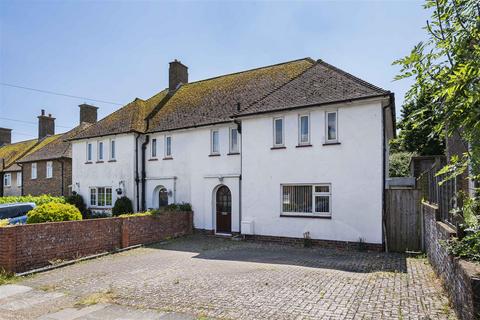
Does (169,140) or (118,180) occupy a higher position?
(169,140)

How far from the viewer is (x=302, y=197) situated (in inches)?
542

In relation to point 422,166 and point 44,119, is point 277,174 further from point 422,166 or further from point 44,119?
point 44,119

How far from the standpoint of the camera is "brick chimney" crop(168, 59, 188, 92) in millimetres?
23812

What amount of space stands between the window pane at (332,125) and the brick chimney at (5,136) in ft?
146

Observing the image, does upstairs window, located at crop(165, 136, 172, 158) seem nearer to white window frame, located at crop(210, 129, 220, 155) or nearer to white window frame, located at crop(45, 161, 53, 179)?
white window frame, located at crop(210, 129, 220, 155)

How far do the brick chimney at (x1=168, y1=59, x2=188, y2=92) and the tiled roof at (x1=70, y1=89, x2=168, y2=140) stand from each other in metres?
0.65

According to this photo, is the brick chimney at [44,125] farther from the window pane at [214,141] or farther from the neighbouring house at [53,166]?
the window pane at [214,141]

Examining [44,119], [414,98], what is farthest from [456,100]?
[44,119]

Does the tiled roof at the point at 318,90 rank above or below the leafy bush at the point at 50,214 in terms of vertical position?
above

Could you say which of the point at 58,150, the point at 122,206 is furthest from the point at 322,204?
the point at 58,150

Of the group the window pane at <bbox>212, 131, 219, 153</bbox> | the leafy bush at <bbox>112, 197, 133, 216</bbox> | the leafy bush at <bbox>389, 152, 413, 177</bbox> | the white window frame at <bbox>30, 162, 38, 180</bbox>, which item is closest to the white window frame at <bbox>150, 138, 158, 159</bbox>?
the leafy bush at <bbox>112, 197, 133, 216</bbox>

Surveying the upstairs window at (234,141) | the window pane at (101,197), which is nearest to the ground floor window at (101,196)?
the window pane at (101,197)

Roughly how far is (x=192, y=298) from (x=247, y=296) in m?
1.16

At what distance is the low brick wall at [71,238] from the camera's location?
977 centimetres
